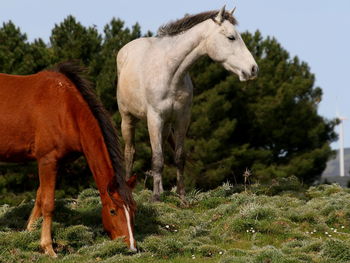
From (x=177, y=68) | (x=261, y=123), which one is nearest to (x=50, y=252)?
(x=177, y=68)

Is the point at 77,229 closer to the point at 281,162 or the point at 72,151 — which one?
the point at 72,151

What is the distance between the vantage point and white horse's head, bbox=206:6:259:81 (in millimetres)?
10711

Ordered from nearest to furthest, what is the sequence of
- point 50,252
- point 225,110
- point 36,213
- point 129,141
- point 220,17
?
point 50,252
point 36,213
point 220,17
point 129,141
point 225,110

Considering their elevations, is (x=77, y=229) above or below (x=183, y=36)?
below

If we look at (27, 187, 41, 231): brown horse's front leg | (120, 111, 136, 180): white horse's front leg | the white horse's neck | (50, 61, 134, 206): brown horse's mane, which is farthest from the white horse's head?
(27, 187, 41, 231): brown horse's front leg

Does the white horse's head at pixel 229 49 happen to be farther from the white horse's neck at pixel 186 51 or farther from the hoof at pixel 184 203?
the hoof at pixel 184 203

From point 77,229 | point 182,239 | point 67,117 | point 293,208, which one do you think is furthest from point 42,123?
point 293,208

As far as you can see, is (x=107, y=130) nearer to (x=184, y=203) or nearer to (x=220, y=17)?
(x=184, y=203)

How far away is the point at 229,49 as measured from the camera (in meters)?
10.8

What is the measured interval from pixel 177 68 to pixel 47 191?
10.8 feet

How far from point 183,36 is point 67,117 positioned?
3.21 metres

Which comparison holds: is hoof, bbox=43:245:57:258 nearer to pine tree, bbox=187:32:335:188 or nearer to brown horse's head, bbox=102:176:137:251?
brown horse's head, bbox=102:176:137:251

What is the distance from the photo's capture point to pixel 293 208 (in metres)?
10.8

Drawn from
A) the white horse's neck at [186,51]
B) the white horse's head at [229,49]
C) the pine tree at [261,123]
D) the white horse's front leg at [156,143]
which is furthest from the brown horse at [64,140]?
the pine tree at [261,123]
